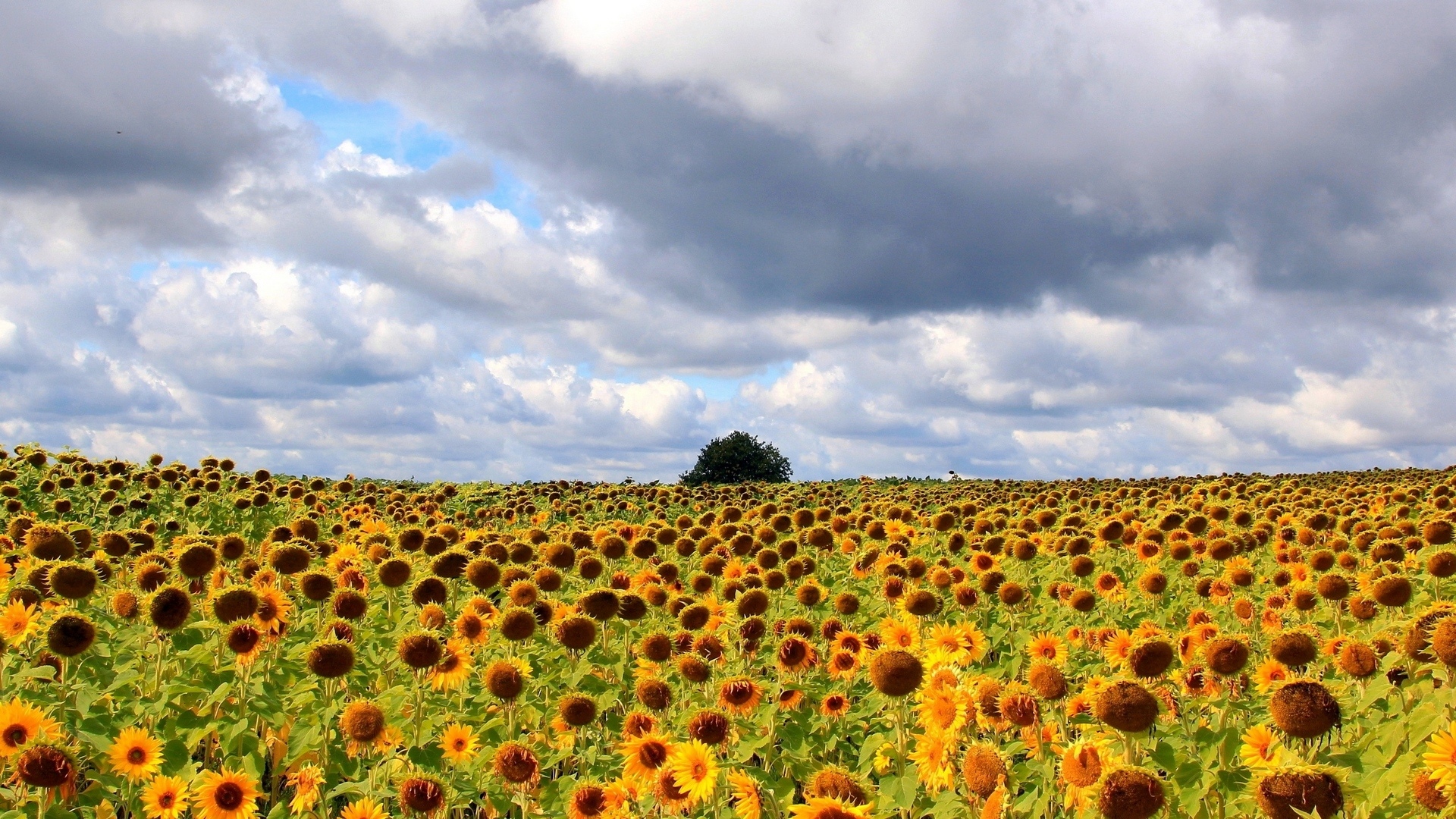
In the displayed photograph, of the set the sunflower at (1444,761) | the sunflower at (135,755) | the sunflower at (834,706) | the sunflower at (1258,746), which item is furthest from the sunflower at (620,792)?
the sunflower at (1444,761)

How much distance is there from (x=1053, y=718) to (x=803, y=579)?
5.36 metres

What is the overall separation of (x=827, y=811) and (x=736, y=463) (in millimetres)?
46862

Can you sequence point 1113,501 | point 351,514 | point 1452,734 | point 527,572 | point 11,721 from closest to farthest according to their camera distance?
point 1452,734
point 11,721
point 527,572
point 351,514
point 1113,501

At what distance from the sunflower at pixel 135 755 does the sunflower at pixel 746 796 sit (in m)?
3.57

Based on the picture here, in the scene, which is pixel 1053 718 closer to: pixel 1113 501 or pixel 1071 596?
pixel 1071 596

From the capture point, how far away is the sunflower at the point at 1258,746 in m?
5.11

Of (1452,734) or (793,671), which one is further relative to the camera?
(793,671)

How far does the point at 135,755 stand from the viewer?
618 cm

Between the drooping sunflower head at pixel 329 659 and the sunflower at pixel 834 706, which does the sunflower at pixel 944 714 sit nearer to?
the sunflower at pixel 834 706

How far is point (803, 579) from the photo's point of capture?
37.3ft

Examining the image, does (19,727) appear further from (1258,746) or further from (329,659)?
(1258,746)

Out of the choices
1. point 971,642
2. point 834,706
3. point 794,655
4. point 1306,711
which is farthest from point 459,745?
point 1306,711

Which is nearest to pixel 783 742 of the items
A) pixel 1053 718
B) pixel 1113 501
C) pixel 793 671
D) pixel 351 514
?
pixel 793 671

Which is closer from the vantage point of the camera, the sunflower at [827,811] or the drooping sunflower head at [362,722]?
the sunflower at [827,811]
